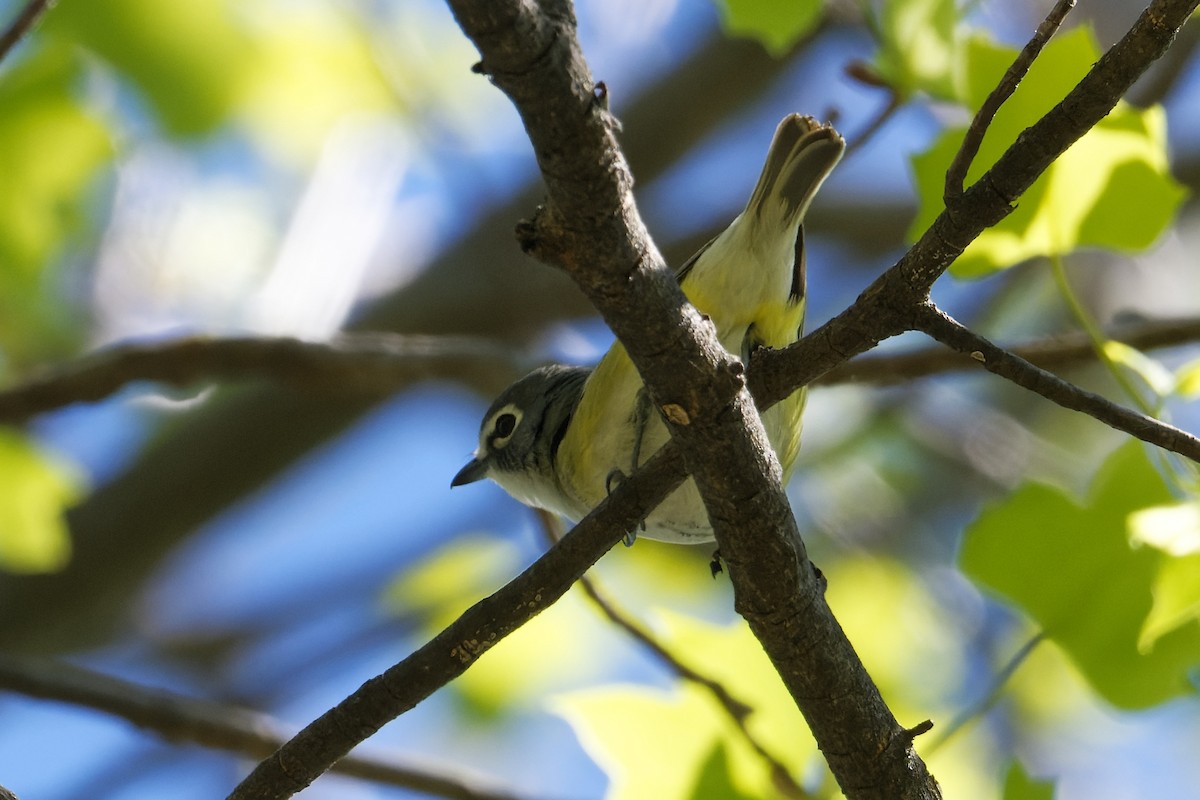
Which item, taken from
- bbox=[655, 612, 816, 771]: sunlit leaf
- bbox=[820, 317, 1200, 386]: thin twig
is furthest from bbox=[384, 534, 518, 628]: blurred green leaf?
bbox=[655, 612, 816, 771]: sunlit leaf

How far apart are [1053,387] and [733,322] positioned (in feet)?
4.16

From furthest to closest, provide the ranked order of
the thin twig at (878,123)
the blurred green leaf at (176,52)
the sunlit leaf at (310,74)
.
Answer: the sunlit leaf at (310,74) → the blurred green leaf at (176,52) → the thin twig at (878,123)

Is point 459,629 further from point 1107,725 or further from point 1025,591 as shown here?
point 1107,725

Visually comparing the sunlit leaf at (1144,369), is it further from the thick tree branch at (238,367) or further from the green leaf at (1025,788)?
the thick tree branch at (238,367)

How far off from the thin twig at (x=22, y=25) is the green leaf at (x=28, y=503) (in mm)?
1571

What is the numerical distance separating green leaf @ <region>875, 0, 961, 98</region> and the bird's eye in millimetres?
1705

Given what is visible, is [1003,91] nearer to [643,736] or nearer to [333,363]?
[643,736]

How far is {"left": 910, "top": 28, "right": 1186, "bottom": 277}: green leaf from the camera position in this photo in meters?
2.37

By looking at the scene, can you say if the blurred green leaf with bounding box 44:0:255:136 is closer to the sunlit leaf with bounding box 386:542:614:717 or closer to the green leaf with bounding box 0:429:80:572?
the green leaf with bounding box 0:429:80:572

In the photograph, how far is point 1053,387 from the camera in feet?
5.81

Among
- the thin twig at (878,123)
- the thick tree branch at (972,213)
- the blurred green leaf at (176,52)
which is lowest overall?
the thick tree branch at (972,213)

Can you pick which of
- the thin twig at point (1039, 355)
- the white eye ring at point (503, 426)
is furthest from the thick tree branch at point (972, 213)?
the white eye ring at point (503, 426)

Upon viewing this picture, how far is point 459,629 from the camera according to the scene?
1.97 m

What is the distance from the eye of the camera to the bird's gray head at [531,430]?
371 cm
